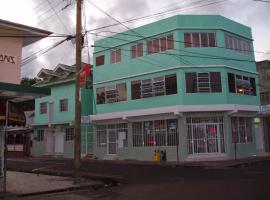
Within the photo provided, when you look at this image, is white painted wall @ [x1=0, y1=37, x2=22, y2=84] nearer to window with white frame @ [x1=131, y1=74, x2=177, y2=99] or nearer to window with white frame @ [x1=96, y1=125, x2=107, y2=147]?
window with white frame @ [x1=131, y1=74, x2=177, y2=99]

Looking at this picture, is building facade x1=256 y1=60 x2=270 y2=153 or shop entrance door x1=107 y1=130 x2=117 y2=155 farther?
building facade x1=256 y1=60 x2=270 y2=153

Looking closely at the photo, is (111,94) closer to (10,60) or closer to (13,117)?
(10,60)

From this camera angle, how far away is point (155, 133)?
2795cm

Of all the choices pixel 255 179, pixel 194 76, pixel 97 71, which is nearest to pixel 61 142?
pixel 97 71

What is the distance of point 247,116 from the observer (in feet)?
93.9

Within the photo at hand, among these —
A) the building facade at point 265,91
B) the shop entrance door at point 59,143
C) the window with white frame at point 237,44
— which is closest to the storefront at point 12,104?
the window with white frame at point 237,44

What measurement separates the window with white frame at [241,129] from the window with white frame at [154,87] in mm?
5122

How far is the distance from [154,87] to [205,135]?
17.2ft

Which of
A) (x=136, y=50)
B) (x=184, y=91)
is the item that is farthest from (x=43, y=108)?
(x=184, y=91)

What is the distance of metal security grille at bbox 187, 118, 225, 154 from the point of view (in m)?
26.0

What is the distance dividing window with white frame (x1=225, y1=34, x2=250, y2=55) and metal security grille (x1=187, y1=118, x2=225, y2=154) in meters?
5.71

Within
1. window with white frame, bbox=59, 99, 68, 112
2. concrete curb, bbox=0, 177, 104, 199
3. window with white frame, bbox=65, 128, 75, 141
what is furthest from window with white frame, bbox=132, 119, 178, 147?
concrete curb, bbox=0, 177, 104, 199

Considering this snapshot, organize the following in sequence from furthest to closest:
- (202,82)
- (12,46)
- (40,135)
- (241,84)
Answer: (40,135) < (241,84) < (202,82) < (12,46)

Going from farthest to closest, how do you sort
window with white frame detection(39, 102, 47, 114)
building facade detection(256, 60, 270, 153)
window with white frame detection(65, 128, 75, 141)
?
1. window with white frame detection(39, 102, 47, 114)
2. window with white frame detection(65, 128, 75, 141)
3. building facade detection(256, 60, 270, 153)
